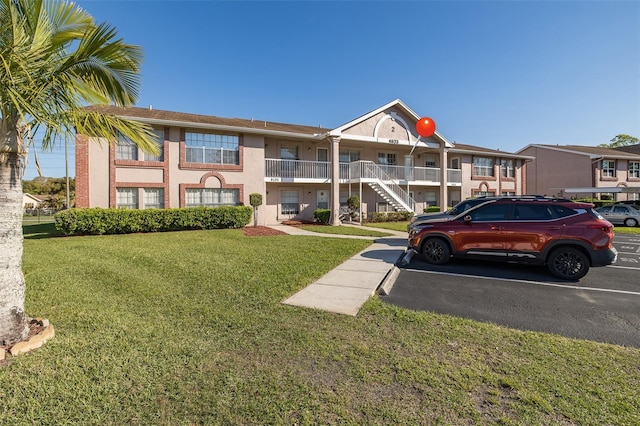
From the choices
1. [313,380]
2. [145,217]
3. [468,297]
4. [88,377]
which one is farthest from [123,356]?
[145,217]

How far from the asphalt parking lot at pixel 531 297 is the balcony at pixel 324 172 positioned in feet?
38.6

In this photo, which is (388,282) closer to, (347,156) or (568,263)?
(568,263)

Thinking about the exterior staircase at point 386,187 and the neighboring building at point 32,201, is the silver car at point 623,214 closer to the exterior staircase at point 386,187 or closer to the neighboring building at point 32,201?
the exterior staircase at point 386,187

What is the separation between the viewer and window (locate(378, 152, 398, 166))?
22.5 meters

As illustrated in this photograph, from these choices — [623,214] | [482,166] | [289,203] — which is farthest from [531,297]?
[482,166]

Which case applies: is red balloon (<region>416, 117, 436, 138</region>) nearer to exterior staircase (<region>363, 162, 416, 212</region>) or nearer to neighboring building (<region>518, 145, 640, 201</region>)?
exterior staircase (<region>363, 162, 416, 212</region>)

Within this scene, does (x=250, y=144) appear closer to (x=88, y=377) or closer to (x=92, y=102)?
(x=92, y=102)

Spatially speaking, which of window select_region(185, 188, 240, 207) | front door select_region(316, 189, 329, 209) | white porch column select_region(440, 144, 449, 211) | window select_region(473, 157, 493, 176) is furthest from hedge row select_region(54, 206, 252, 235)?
window select_region(473, 157, 493, 176)

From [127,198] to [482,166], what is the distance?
26149 mm

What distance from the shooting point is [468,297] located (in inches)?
212

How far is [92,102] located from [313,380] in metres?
4.51

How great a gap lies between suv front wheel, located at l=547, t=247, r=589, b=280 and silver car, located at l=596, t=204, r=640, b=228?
59.3ft

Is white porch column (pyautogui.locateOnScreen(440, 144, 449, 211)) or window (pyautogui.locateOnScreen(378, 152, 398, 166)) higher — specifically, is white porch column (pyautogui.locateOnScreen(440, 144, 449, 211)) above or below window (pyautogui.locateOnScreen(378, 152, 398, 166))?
below

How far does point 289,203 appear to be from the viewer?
64.5ft
